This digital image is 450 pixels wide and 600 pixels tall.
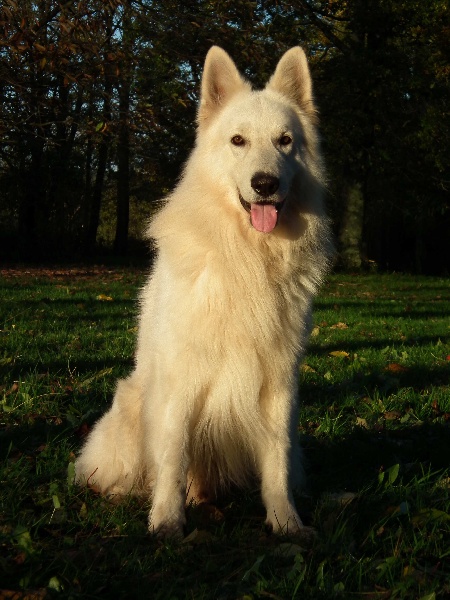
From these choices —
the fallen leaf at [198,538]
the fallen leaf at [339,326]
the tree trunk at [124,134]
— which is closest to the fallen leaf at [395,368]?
the fallen leaf at [339,326]

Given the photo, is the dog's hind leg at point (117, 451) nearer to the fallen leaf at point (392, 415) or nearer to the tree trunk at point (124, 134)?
the fallen leaf at point (392, 415)

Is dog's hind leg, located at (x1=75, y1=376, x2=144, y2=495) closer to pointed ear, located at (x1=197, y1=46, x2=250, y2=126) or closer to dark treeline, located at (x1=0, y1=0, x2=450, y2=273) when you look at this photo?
pointed ear, located at (x1=197, y1=46, x2=250, y2=126)

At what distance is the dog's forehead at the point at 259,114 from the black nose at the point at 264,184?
1.05 feet

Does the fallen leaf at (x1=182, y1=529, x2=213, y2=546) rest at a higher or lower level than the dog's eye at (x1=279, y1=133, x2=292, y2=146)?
lower

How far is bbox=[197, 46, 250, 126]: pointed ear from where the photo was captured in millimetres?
3727

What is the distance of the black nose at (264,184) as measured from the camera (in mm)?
3291

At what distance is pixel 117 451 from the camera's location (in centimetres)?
368

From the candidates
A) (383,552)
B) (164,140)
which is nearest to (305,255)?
(383,552)

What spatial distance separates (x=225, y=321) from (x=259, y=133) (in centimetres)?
93

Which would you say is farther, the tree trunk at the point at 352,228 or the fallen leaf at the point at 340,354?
the tree trunk at the point at 352,228

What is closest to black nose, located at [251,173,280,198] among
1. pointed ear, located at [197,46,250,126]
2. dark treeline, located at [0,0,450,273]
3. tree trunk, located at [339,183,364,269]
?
pointed ear, located at [197,46,250,126]

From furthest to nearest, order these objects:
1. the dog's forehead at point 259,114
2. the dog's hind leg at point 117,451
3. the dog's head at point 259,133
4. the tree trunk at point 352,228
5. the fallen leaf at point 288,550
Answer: the tree trunk at point 352,228 < the dog's hind leg at point 117,451 < the dog's forehead at point 259,114 < the dog's head at point 259,133 < the fallen leaf at point 288,550

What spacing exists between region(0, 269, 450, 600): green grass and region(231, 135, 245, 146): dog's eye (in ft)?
5.56

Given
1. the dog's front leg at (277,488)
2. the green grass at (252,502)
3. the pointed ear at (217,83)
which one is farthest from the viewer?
the pointed ear at (217,83)
